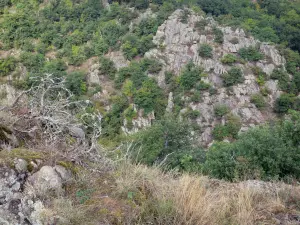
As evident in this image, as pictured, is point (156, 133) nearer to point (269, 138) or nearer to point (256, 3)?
point (269, 138)

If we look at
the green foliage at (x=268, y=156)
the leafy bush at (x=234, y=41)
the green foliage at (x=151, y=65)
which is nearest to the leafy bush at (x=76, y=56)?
the green foliage at (x=151, y=65)

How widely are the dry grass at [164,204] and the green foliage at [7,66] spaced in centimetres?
4169

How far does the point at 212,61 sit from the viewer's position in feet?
133

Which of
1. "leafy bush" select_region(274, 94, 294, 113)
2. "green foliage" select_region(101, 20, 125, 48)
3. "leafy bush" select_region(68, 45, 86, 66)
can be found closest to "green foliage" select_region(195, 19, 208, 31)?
"green foliage" select_region(101, 20, 125, 48)

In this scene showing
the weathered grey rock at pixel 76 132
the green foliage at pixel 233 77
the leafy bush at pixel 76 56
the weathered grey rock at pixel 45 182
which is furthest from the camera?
the leafy bush at pixel 76 56

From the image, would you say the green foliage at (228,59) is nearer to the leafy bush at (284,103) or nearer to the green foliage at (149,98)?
the leafy bush at (284,103)

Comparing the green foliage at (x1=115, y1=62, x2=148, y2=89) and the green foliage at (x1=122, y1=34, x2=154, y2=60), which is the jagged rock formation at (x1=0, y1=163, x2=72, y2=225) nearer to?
the green foliage at (x1=115, y1=62, x2=148, y2=89)

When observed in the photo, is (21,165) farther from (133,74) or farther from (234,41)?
(234,41)

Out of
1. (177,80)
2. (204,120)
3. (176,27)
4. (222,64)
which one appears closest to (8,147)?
(204,120)

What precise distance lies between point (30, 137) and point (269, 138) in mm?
6825

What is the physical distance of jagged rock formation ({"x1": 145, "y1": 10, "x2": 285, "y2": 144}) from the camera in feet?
119

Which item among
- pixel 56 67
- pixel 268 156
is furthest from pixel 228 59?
pixel 268 156

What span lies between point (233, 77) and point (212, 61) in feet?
13.0

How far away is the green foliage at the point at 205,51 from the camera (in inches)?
1586
